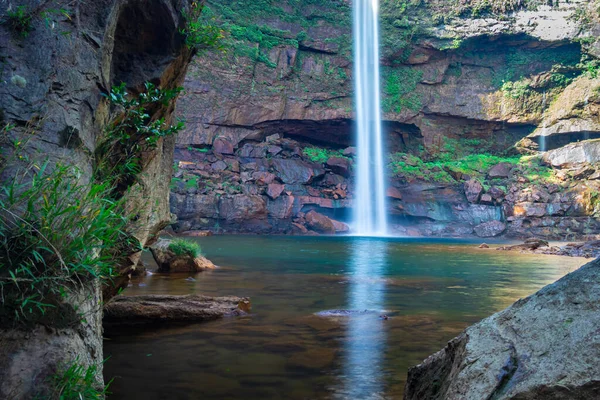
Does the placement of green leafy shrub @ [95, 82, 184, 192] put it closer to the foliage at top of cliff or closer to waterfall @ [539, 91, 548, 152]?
the foliage at top of cliff

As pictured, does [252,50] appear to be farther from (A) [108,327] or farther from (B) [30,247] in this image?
(B) [30,247]

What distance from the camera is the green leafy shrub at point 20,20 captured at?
3.19 m

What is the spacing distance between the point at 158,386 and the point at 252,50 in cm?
4094

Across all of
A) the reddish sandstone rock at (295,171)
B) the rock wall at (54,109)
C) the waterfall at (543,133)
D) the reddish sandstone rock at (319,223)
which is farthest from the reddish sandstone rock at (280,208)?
the rock wall at (54,109)

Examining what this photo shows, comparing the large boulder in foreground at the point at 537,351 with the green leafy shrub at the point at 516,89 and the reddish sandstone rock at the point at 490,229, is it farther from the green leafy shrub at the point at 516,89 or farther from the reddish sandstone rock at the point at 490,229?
the green leafy shrub at the point at 516,89

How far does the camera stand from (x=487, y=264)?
16.3 meters

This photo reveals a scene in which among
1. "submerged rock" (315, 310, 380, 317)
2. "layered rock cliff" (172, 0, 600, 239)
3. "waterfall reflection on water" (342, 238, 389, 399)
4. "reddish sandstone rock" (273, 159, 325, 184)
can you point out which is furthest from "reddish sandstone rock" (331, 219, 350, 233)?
"submerged rock" (315, 310, 380, 317)

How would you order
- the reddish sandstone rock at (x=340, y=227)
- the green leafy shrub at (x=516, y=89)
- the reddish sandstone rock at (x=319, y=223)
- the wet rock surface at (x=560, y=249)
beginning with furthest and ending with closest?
the green leafy shrub at (x=516, y=89) → the reddish sandstone rock at (x=340, y=227) → the reddish sandstone rock at (x=319, y=223) → the wet rock surface at (x=560, y=249)

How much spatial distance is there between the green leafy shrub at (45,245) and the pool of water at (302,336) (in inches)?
64.4

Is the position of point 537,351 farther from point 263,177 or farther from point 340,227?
point 263,177

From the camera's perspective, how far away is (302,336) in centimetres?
592

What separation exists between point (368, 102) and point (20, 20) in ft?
135

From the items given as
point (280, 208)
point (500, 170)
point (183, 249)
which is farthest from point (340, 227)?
point (183, 249)

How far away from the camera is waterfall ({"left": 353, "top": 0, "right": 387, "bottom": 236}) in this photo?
40500mm
